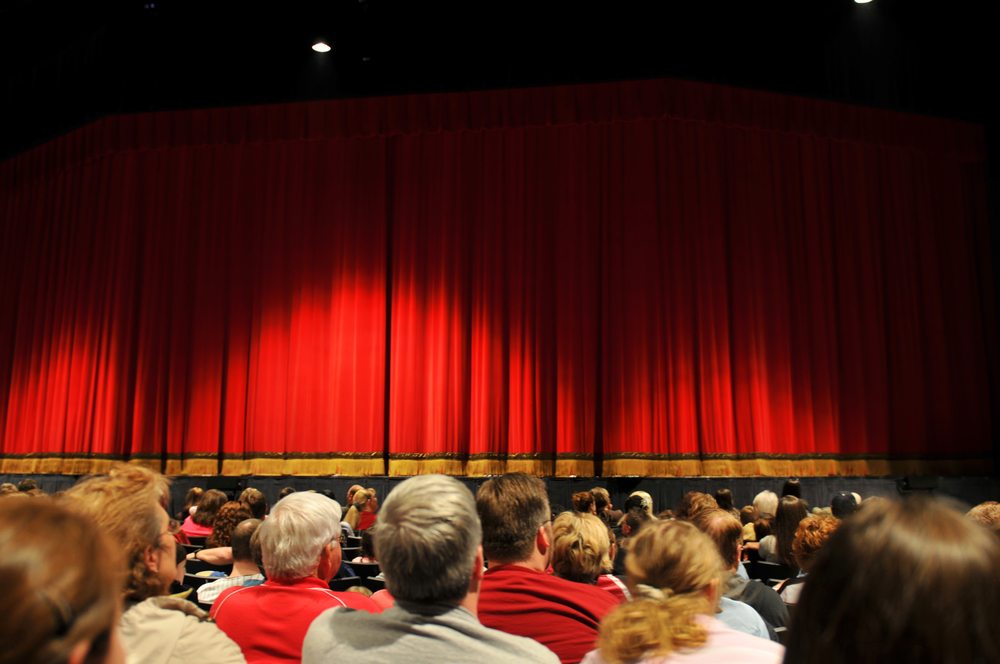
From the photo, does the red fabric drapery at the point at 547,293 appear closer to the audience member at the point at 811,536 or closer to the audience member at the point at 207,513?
the audience member at the point at 207,513

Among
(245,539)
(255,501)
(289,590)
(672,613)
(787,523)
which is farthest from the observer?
(255,501)

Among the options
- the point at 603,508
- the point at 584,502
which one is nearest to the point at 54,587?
the point at 584,502

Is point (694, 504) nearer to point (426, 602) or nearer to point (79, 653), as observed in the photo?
point (426, 602)

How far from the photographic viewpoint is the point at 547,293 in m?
11.5

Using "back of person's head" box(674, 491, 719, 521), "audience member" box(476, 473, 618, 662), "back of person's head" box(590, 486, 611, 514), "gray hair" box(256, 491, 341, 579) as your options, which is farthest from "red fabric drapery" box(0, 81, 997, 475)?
"gray hair" box(256, 491, 341, 579)

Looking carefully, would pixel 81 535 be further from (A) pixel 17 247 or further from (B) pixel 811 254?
(A) pixel 17 247

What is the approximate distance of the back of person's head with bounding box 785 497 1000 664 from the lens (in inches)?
35.8

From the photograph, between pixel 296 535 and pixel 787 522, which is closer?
pixel 296 535

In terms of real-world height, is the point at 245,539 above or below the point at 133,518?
below

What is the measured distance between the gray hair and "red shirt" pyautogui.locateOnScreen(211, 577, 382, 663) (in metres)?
0.06

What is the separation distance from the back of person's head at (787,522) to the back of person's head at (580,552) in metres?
1.60

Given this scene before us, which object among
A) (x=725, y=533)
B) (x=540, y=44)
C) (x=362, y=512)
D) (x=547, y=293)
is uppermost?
(x=540, y=44)

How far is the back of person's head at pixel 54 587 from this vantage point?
86cm

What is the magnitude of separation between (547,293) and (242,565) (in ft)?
26.9
